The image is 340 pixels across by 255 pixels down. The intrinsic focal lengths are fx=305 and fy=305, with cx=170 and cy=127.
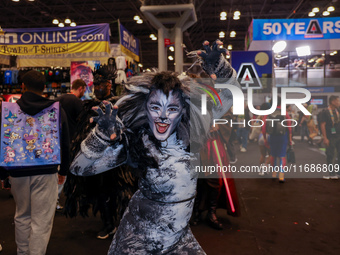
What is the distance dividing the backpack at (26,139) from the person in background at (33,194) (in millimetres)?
61

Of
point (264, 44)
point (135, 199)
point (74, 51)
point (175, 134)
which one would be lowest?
point (135, 199)

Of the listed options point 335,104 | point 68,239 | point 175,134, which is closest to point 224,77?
point 175,134

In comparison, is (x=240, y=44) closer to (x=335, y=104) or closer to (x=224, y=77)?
(x=335, y=104)

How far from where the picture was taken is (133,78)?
1.74m

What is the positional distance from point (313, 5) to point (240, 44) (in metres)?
9.02

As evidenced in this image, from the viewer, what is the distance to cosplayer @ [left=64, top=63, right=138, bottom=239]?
3273 millimetres

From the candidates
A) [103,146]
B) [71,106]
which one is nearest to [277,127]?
[71,106]

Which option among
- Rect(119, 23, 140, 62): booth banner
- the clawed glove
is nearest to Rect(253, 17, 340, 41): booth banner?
Rect(119, 23, 140, 62): booth banner

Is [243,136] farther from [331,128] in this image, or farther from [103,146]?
[103,146]

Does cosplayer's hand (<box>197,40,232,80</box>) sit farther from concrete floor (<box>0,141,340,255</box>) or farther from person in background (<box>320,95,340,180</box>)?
person in background (<box>320,95,340,180</box>)

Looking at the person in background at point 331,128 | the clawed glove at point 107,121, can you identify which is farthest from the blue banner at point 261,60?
the clawed glove at point 107,121

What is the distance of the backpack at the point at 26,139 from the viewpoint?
8.68 ft

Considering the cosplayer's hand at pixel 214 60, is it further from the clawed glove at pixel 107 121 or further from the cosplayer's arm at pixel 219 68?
the clawed glove at pixel 107 121

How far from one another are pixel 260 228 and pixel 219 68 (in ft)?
9.84
